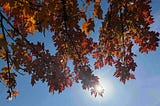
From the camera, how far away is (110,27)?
24.0 ft

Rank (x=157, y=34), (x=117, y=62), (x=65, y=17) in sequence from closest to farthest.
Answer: (x=65, y=17)
(x=157, y=34)
(x=117, y=62)

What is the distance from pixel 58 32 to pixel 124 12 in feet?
5.12

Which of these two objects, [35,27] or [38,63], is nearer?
[35,27]

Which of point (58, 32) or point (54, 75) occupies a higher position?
point (58, 32)

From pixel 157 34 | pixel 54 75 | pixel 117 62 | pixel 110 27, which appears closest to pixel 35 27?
pixel 54 75

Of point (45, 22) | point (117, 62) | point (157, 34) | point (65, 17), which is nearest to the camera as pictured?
point (45, 22)

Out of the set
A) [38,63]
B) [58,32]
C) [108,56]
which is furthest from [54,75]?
[108,56]

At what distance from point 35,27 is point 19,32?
69 centimetres

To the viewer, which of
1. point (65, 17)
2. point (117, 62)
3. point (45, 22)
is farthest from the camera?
point (117, 62)

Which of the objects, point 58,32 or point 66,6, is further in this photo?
point 58,32

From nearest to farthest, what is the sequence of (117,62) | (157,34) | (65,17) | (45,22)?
(45,22), (65,17), (157,34), (117,62)

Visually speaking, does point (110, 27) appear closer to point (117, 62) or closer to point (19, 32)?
point (117, 62)

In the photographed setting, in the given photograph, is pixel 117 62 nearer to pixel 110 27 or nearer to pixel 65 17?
pixel 110 27

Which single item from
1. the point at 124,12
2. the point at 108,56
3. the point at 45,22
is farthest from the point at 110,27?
the point at 45,22
